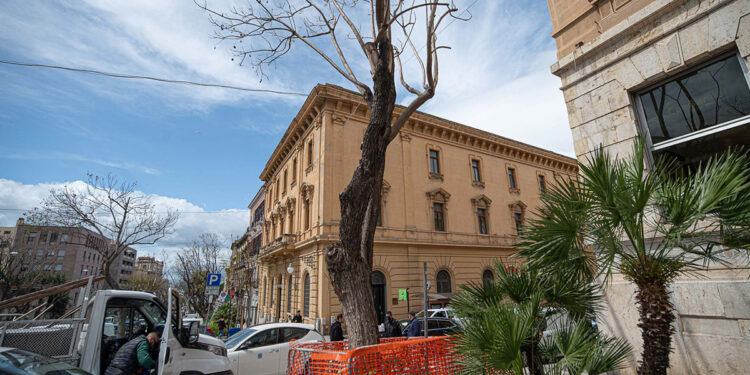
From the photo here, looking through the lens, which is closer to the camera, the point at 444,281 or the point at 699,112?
the point at 699,112

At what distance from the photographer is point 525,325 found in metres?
3.21

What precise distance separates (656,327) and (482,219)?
76.4 feet

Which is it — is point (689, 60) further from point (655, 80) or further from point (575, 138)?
point (575, 138)

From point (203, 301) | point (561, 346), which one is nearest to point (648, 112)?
point (561, 346)

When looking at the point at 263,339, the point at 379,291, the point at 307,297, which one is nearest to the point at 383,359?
the point at 263,339

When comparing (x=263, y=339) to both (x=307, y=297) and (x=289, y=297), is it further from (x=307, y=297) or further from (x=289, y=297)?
(x=289, y=297)

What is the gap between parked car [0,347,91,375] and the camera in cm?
302

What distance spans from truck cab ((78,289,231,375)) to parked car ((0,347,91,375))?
173cm

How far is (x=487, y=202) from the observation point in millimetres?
25469

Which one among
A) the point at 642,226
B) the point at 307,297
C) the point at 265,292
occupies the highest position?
the point at 642,226

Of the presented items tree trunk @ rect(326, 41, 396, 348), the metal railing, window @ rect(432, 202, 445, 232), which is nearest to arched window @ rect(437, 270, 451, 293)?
window @ rect(432, 202, 445, 232)

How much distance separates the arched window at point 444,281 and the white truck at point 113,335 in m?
16.7

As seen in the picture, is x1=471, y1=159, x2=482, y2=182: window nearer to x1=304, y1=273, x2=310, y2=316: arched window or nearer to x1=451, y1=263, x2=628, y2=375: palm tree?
x1=304, y1=273, x2=310, y2=316: arched window

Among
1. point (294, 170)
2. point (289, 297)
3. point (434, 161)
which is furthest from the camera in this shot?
point (294, 170)
